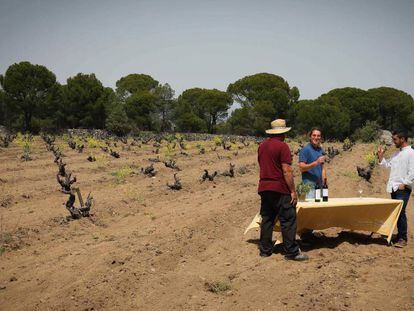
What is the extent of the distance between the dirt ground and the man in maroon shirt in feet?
1.53

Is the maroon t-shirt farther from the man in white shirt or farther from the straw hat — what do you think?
the man in white shirt

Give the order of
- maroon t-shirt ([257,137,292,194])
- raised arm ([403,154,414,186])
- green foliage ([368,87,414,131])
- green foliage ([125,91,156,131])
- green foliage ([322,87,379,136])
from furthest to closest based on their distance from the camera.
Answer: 1. green foliage ([368,87,414,131])
2. green foliage ([322,87,379,136])
3. green foliage ([125,91,156,131])
4. raised arm ([403,154,414,186])
5. maroon t-shirt ([257,137,292,194])

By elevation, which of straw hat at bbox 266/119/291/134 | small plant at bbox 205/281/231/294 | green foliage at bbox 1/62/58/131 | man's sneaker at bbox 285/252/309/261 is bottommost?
small plant at bbox 205/281/231/294

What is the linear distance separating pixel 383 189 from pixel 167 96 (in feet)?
128

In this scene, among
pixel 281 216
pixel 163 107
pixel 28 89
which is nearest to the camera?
pixel 281 216

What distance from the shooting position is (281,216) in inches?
223

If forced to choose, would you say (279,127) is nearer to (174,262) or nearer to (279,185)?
(279,185)

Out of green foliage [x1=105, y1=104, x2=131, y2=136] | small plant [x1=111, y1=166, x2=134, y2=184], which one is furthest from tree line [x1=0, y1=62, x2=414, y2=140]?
small plant [x1=111, y1=166, x2=134, y2=184]

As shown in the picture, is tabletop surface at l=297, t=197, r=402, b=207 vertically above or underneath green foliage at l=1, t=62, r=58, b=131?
underneath

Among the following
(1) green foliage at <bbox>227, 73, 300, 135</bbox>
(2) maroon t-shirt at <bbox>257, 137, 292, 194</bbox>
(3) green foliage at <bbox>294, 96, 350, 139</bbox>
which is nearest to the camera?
(2) maroon t-shirt at <bbox>257, 137, 292, 194</bbox>

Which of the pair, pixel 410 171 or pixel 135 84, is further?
pixel 135 84

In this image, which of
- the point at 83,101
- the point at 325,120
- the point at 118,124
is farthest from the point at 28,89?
the point at 325,120

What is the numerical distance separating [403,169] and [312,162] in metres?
1.29

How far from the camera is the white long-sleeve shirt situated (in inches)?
238
